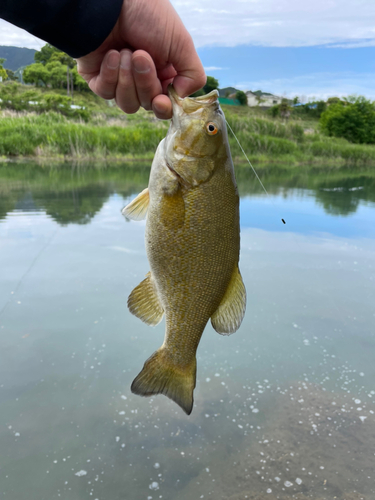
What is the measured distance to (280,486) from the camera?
91.6 inches

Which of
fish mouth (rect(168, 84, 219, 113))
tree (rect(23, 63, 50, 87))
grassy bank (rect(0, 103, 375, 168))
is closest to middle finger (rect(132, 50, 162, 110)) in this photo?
fish mouth (rect(168, 84, 219, 113))

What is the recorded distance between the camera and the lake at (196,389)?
7.80 ft

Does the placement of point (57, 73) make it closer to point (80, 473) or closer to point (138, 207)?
point (80, 473)

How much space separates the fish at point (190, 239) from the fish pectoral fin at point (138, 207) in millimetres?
109

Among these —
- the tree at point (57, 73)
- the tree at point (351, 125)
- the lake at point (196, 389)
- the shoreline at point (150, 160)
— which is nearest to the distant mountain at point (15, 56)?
the tree at point (57, 73)

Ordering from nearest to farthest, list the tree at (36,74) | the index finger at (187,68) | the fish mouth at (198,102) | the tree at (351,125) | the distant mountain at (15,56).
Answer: the fish mouth at (198,102) < the index finger at (187,68) < the tree at (351,125) < the tree at (36,74) < the distant mountain at (15,56)

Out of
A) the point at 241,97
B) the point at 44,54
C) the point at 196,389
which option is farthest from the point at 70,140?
the point at 241,97

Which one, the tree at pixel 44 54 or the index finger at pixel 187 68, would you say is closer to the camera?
the index finger at pixel 187 68

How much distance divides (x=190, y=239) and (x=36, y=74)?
2036 inches

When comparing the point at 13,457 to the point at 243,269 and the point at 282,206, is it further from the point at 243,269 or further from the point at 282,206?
the point at 282,206

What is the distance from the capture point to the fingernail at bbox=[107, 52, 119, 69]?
1.71 m

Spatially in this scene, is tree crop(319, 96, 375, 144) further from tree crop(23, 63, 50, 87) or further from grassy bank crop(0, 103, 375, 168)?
tree crop(23, 63, 50, 87)

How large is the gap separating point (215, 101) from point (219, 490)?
2.05m

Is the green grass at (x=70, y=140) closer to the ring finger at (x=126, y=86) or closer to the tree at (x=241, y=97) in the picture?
the ring finger at (x=126, y=86)
